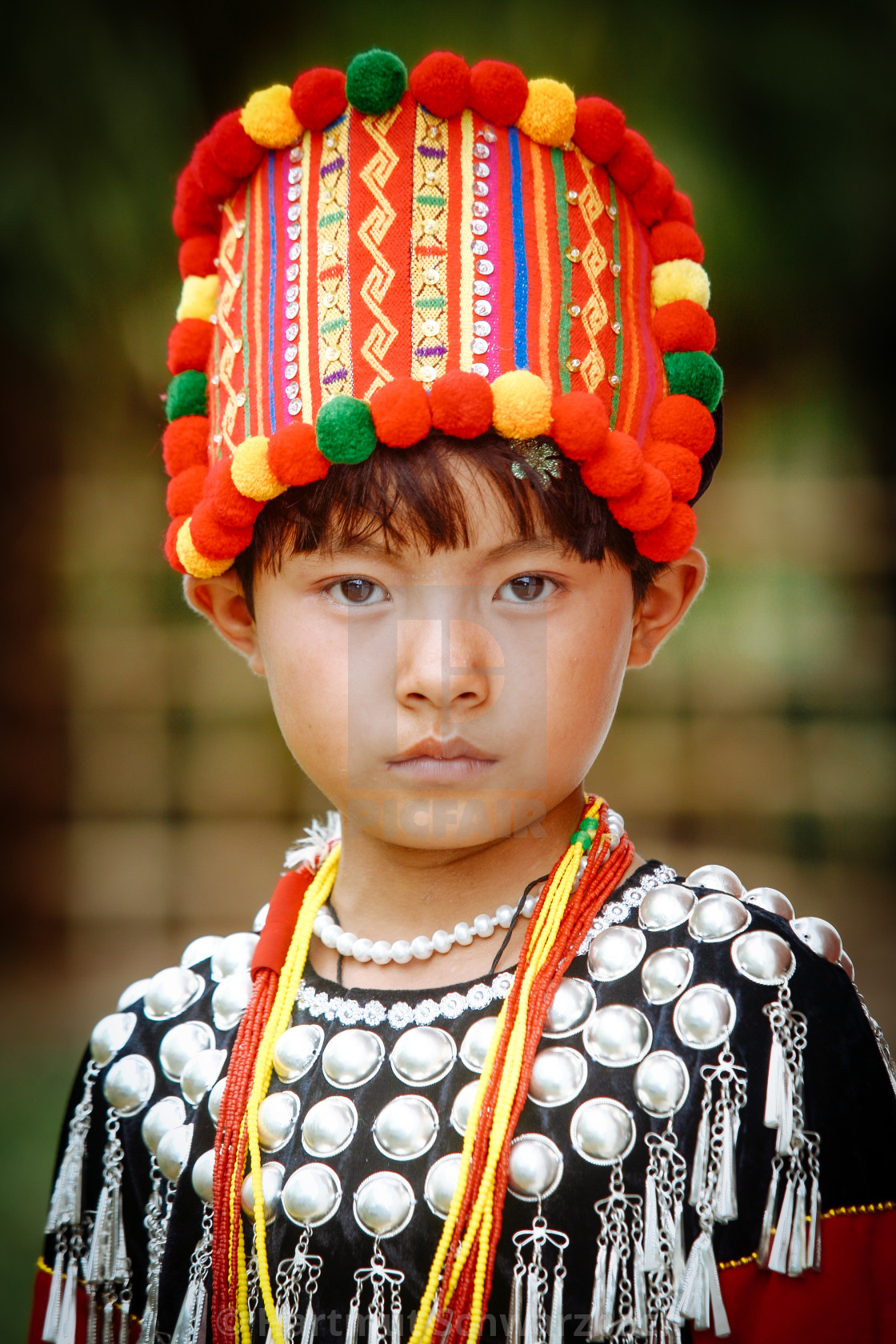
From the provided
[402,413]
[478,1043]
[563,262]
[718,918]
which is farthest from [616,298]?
[478,1043]

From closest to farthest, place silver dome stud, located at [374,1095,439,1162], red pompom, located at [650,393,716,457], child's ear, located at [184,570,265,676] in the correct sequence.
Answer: silver dome stud, located at [374,1095,439,1162] → red pompom, located at [650,393,716,457] → child's ear, located at [184,570,265,676]

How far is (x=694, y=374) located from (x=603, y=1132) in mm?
713

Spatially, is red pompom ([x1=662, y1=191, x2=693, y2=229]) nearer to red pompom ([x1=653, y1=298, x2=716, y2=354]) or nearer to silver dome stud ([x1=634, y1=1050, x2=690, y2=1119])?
red pompom ([x1=653, y1=298, x2=716, y2=354])

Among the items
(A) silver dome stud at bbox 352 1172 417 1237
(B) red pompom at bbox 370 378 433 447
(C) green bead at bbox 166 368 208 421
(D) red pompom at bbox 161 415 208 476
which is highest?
(C) green bead at bbox 166 368 208 421

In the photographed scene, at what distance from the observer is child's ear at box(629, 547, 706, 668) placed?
126 centimetres

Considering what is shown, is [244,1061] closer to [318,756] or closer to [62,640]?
[318,756]

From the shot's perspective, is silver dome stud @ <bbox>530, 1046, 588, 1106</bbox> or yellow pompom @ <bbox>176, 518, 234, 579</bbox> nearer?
silver dome stud @ <bbox>530, 1046, 588, 1106</bbox>

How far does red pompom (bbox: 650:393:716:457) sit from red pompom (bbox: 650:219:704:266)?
0.53ft

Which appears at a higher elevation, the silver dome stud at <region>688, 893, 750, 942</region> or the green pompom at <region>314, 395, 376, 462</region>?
the green pompom at <region>314, 395, 376, 462</region>

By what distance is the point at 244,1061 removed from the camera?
1194mm

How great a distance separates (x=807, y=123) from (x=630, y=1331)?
2536 millimetres

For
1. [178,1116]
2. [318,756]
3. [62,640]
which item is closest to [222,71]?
[62,640]

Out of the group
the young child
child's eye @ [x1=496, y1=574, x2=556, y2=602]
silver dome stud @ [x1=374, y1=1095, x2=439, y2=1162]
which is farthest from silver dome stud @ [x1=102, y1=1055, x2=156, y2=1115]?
child's eye @ [x1=496, y1=574, x2=556, y2=602]

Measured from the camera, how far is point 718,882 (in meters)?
1.17
